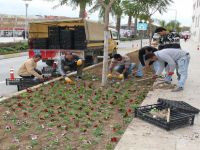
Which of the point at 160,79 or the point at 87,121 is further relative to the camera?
the point at 160,79

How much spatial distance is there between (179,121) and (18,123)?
2792mm

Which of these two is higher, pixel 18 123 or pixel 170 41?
pixel 170 41

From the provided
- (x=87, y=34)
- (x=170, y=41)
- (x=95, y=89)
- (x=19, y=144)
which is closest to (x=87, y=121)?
(x=19, y=144)

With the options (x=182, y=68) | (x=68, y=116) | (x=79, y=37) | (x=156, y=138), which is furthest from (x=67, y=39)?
(x=156, y=138)

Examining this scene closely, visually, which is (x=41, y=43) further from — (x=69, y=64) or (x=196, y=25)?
(x=196, y=25)

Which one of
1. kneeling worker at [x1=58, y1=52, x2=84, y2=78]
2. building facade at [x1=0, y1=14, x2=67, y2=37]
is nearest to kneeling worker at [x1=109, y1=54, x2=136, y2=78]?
kneeling worker at [x1=58, y1=52, x2=84, y2=78]

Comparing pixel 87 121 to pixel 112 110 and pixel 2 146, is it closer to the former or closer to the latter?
pixel 112 110

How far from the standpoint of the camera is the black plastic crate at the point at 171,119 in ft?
19.4

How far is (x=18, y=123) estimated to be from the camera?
6176mm

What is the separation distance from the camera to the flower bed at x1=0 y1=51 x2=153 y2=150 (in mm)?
5293

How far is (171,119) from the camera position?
5938 millimetres

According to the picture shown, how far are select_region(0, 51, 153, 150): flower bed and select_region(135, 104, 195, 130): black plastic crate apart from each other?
262 millimetres

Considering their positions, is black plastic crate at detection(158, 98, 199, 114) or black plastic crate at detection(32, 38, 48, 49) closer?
black plastic crate at detection(158, 98, 199, 114)

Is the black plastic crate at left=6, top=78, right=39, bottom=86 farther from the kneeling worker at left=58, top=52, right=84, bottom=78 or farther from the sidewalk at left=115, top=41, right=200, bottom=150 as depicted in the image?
the sidewalk at left=115, top=41, right=200, bottom=150
